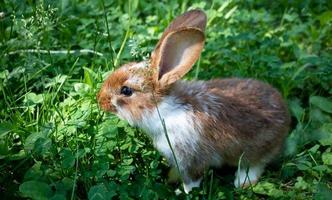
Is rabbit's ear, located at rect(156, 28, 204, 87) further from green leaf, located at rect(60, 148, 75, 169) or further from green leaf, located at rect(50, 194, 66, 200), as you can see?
green leaf, located at rect(50, 194, 66, 200)

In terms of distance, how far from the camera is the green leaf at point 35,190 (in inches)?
135

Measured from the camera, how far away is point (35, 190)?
3449 millimetres

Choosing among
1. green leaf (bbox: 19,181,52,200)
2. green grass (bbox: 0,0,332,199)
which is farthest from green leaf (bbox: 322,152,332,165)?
green leaf (bbox: 19,181,52,200)

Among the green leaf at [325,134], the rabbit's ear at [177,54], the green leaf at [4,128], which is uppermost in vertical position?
the rabbit's ear at [177,54]

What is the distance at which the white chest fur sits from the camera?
4.00 meters

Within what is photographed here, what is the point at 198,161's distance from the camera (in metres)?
4.05

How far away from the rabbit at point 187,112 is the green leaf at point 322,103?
557mm

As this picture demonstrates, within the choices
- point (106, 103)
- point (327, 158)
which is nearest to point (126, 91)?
point (106, 103)

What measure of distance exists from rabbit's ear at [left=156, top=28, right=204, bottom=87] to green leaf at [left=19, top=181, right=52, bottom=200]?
3.40 feet

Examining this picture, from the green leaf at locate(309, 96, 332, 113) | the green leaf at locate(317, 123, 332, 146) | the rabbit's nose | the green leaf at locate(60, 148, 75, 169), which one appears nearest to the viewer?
the green leaf at locate(60, 148, 75, 169)

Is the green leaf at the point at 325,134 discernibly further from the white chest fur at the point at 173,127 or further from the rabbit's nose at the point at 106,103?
the rabbit's nose at the point at 106,103

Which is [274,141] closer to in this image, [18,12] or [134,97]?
[134,97]

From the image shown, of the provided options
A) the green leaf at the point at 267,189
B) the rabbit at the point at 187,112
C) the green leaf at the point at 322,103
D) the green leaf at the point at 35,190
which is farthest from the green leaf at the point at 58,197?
the green leaf at the point at 322,103

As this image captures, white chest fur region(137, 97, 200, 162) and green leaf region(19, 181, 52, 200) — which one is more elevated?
white chest fur region(137, 97, 200, 162)
